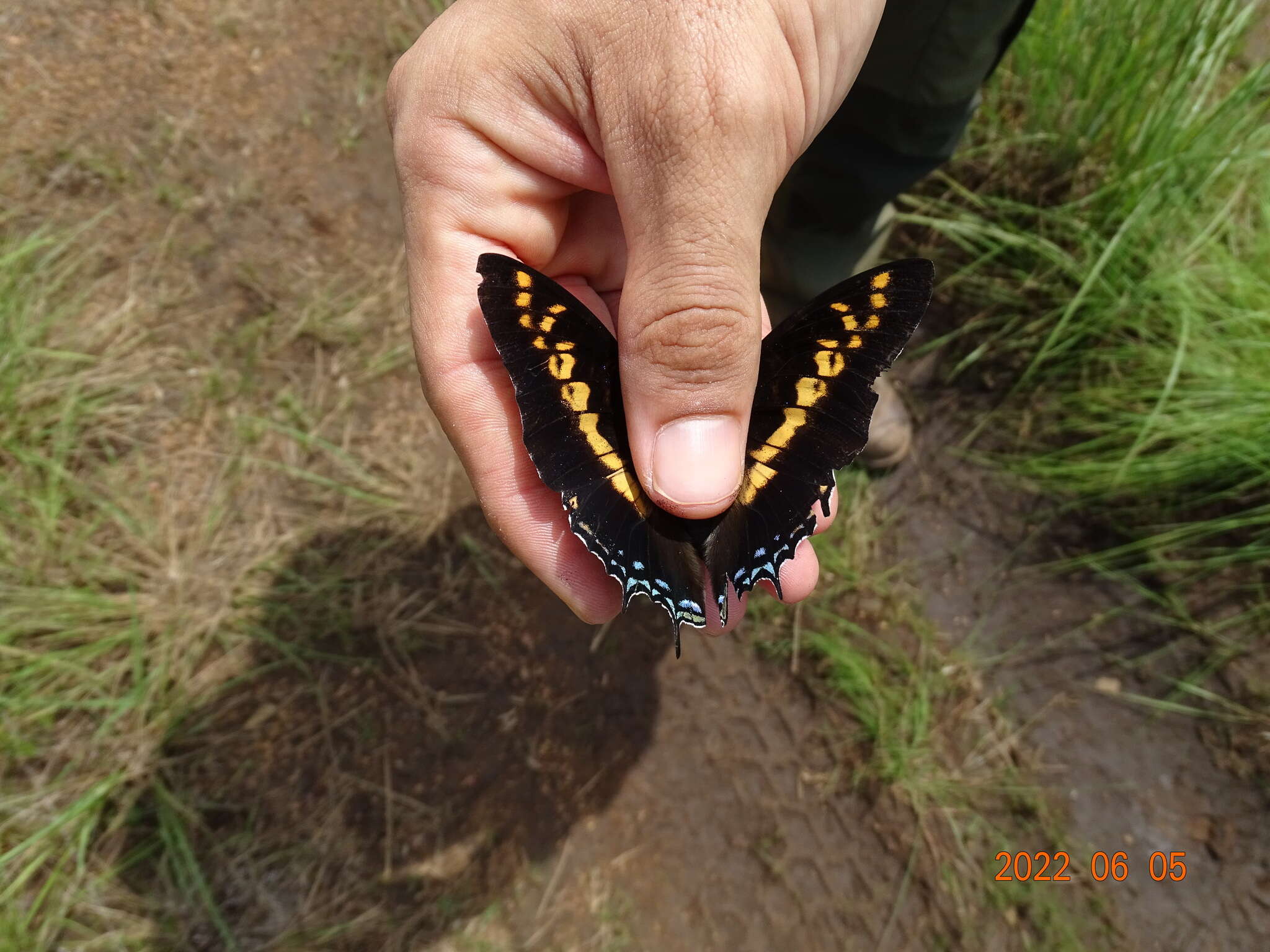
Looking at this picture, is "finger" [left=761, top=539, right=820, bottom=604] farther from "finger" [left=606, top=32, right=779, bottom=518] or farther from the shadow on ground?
the shadow on ground

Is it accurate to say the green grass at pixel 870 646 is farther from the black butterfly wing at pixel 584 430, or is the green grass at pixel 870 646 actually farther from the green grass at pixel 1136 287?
the black butterfly wing at pixel 584 430

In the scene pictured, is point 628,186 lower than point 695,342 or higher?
higher

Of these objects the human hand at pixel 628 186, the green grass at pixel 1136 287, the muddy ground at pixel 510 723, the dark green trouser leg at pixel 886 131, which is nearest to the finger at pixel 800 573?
the human hand at pixel 628 186

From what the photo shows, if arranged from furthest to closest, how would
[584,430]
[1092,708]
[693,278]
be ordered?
[1092,708]
[584,430]
[693,278]

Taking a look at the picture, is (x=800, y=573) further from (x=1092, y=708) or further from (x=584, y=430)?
(x=1092, y=708)

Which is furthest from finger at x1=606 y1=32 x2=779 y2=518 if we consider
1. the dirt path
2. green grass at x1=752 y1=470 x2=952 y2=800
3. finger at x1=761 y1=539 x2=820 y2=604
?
the dirt path

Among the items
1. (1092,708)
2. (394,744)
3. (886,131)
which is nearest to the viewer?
(886,131)

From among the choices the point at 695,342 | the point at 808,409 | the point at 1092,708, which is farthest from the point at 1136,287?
the point at 695,342
